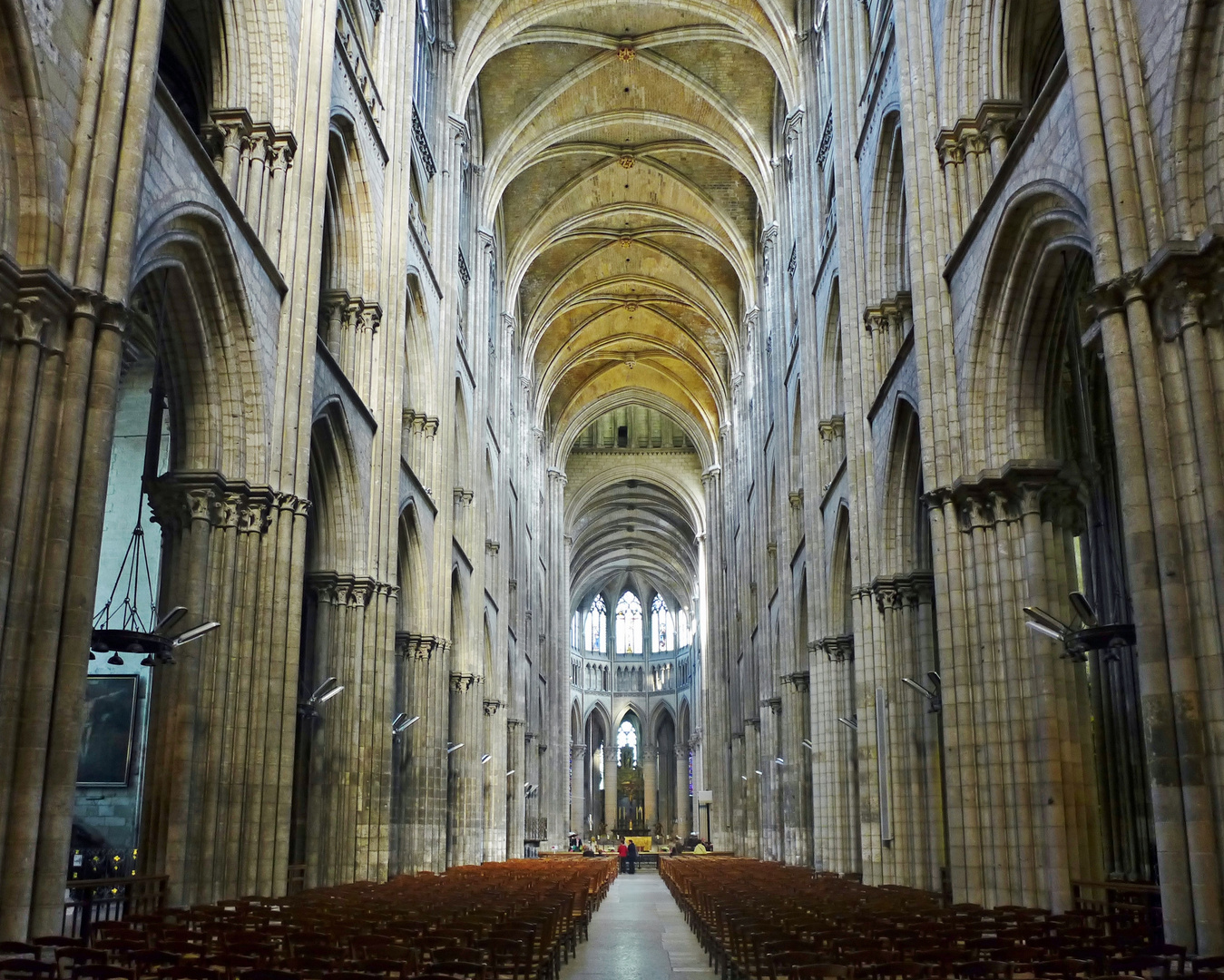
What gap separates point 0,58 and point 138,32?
1.79 meters

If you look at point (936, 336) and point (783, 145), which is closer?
point (936, 336)

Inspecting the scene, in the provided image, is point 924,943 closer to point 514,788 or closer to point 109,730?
point 109,730

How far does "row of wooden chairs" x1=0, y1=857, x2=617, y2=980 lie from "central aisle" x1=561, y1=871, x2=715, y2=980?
2.32 feet

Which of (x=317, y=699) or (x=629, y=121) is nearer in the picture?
(x=317, y=699)

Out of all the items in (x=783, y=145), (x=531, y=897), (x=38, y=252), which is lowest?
(x=531, y=897)

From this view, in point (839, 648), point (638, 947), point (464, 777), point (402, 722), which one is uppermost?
point (839, 648)

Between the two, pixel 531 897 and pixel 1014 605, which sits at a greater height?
pixel 1014 605

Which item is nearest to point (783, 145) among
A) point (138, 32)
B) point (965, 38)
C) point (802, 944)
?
point (965, 38)

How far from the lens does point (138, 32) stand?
11.7 m

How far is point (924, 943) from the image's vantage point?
908 cm

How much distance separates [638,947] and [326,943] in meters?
10.2

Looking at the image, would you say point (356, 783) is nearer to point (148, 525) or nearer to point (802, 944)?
point (148, 525)

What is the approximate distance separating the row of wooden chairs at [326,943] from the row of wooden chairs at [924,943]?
2117 millimetres

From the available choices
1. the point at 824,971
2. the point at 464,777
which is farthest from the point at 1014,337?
the point at 464,777
